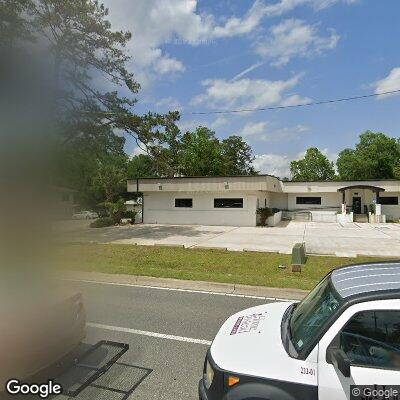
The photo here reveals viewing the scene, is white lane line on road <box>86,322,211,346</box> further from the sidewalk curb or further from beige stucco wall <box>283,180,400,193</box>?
beige stucco wall <box>283,180,400,193</box>

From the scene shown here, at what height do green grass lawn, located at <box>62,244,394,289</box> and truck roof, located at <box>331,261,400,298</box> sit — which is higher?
truck roof, located at <box>331,261,400,298</box>

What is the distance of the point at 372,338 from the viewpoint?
2418mm

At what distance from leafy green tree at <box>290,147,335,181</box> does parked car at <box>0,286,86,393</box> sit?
65.0 metres

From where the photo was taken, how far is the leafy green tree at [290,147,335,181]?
6588cm

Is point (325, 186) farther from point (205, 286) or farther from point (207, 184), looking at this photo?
point (205, 286)

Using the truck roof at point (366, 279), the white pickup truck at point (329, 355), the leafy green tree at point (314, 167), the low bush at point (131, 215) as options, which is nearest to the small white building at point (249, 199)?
the low bush at point (131, 215)

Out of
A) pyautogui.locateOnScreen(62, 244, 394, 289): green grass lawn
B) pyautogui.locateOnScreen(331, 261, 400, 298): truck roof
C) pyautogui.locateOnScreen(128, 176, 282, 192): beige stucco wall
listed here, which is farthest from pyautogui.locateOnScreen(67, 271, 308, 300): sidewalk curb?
pyautogui.locateOnScreen(128, 176, 282, 192): beige stucco wall

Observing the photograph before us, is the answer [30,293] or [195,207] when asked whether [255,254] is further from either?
[195,207]

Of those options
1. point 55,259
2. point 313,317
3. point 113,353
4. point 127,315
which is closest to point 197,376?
point 113,353

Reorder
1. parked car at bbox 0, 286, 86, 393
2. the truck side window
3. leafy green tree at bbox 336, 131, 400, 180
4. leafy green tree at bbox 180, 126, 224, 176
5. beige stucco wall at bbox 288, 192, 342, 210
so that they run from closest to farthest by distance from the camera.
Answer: the truck side window → parked car at bbox 0, 286, 86, 393 → beige stucco wall at bbox 288, 192, 342, 210 → leafy green tree at bbox 180, 126, 224, 176 → leafy green tree at bbox 336, 131, 400, 180

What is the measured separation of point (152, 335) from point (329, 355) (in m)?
3.24

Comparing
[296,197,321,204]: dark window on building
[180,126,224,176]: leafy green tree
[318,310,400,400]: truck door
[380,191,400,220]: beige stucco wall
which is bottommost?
[380,191,400,220]: beige stucco wall

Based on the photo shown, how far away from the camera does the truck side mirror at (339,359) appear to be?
7.36 ft

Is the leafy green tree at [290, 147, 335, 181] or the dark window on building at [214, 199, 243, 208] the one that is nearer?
the dark window on building at [214, 199, 243, 208]
